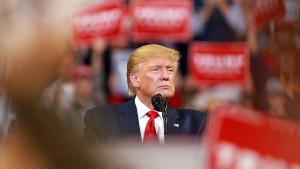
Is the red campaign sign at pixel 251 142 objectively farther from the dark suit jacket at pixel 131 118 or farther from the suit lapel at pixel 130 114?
the suit lapel at pixel 130 114

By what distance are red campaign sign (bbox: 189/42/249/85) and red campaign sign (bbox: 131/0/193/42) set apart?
12 cm

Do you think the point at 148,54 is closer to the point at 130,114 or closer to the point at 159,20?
the point at 130,114

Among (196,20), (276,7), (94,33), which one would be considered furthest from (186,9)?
(276,7)

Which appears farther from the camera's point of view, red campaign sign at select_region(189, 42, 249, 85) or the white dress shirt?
red campaign sign at select_region(189, 42, 249, 85)

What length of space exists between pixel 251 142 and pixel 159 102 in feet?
2.06

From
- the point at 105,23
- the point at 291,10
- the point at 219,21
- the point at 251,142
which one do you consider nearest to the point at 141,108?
the point at 251,142

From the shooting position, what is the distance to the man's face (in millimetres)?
970

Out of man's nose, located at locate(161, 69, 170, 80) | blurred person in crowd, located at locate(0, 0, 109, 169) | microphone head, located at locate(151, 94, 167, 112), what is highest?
blurred person in crowd, located at locate(0, 0, 109, 169)

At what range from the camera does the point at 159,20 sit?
3.29 metres

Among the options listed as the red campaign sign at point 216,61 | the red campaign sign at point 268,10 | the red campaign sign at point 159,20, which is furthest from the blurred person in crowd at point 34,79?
the red campaign sign at point 159,20

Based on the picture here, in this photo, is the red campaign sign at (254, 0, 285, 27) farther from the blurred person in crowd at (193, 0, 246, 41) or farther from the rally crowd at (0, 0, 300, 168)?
the blurred person in crowd at (193, 0, 246, 41)

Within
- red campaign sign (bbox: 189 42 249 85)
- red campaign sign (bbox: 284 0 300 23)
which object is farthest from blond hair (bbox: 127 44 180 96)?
red campaign sign (bbox: 189 42 249 85)

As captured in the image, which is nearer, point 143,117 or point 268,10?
A: point 143,117

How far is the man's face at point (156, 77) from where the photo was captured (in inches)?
38.2
